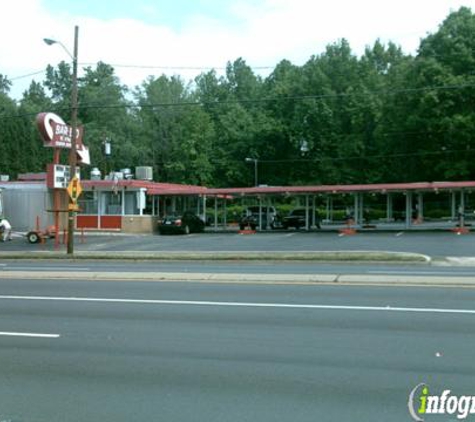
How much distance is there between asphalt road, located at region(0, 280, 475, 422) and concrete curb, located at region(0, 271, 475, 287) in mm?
1846

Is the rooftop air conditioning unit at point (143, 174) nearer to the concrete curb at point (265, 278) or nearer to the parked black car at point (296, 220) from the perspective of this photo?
the parked black car at point (296, 220)

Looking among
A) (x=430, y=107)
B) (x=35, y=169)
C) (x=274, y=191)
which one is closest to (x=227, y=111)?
(x=35, y=169)

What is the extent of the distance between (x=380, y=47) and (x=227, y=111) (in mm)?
21571

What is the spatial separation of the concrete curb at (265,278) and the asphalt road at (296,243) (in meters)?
9.70

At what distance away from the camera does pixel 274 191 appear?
135ft

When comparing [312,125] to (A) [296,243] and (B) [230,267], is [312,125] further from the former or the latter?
(B) [230,267]

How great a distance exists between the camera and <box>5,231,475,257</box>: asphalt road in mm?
27281

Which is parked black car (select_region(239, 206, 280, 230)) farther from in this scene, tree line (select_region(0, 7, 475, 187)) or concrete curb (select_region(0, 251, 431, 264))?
concrete curb (select_region(0, 251, 431, 264))

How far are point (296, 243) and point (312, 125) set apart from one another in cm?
4374

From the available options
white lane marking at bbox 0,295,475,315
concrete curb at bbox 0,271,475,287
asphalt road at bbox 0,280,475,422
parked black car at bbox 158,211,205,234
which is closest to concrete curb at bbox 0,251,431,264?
concrete curb at bbox 0,271,475,287

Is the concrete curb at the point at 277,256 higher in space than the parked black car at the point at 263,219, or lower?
lower

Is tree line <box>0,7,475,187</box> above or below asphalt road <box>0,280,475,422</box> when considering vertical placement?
above

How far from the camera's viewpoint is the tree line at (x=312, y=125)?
2216 inches

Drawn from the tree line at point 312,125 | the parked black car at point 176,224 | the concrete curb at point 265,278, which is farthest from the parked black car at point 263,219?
the concrete curb at point 265,278
